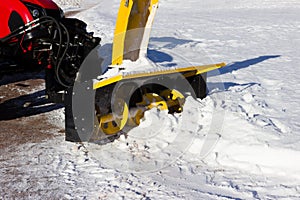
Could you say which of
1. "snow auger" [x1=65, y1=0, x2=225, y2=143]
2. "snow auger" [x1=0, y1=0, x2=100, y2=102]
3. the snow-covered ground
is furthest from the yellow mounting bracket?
the snow-covered ground

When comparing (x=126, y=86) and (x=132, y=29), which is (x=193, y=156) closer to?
(x=126, y=86)

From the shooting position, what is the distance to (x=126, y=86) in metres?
4.81

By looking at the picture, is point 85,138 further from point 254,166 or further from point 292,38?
point 292,38

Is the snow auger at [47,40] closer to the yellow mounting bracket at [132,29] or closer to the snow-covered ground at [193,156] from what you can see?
the yellow mounting bracket at [132,29]

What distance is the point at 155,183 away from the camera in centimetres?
391

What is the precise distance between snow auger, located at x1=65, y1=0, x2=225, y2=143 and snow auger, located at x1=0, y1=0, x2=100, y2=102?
0.54 ft

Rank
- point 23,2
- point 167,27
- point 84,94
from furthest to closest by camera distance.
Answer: point 167,27, point 23,2, point 84,94

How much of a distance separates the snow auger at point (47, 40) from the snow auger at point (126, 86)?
0.17 meters

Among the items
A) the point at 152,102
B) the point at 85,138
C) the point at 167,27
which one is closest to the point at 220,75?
the point at 152,102

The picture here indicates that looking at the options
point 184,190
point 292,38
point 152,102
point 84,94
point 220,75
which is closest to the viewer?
point 184,190

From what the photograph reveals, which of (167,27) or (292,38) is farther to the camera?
(167,27)

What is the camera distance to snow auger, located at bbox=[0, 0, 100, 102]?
511 cm

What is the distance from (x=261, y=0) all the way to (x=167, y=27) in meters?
9.94

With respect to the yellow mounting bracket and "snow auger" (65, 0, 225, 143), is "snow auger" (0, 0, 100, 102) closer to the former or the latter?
"snow auger" (65, 0, 225, 143)
